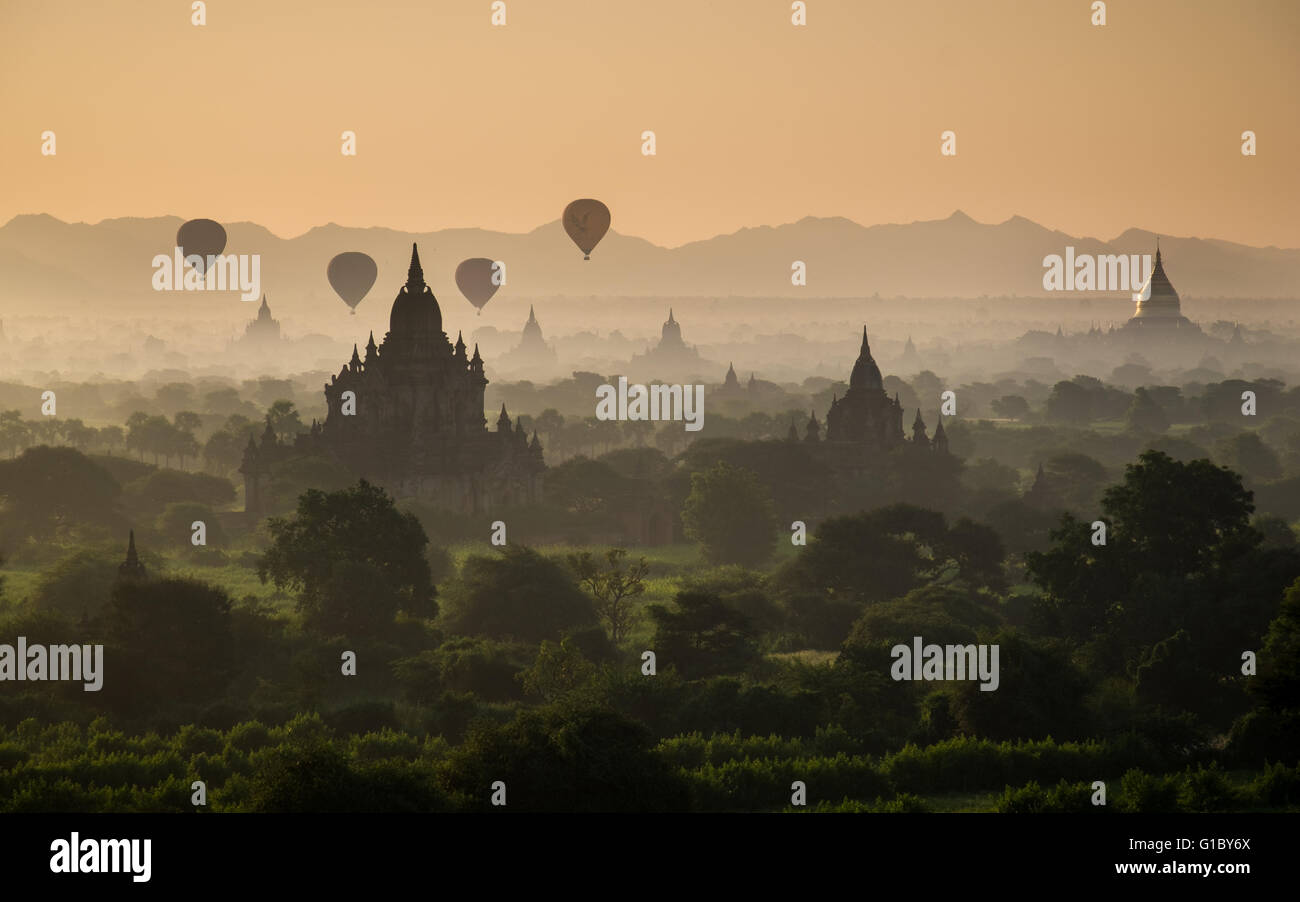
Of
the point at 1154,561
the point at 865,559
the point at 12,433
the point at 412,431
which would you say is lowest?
the point at 1154,561

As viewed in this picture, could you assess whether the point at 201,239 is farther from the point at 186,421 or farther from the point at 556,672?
the point at 556,672

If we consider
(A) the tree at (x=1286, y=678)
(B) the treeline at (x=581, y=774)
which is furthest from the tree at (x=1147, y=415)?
(A) the tree at (x=1286, y=678)

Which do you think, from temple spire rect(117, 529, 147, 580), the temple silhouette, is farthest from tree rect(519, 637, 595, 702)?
the temple silhouette

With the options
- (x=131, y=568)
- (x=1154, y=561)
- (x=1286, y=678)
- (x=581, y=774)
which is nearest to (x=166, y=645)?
(x=131, y=568)

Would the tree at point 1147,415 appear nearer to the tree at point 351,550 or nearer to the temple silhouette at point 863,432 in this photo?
the temple silhouette at point 863,432
